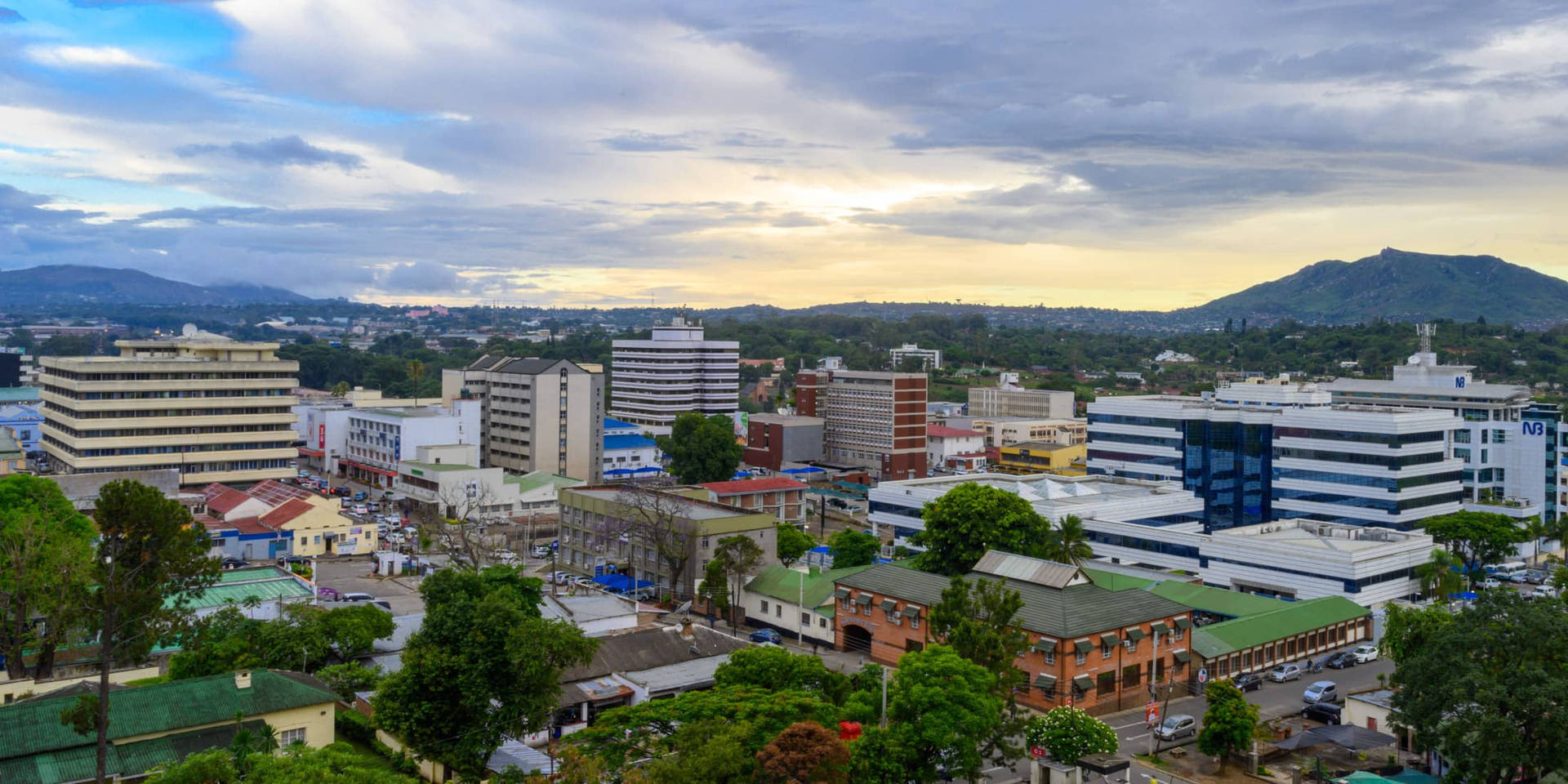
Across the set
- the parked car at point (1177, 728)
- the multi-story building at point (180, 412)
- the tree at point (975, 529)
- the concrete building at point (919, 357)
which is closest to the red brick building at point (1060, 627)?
the parked car at point (1177, 728)

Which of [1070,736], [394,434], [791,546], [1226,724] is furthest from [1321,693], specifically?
[394,434]

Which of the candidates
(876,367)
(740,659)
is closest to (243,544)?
(740,659)

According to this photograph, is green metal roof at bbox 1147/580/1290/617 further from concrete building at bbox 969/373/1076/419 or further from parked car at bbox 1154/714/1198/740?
concrete building at bbox 969/373/1076/419

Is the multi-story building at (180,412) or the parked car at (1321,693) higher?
the multi-story building at (180,412)

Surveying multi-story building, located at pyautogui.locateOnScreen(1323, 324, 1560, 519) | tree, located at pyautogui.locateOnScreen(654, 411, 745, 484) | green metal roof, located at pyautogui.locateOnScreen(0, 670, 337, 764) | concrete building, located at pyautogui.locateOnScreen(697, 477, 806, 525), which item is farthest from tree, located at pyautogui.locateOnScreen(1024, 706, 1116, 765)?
tree, located at pyautogui.locateOnScreen(654, 411, 745, 484)

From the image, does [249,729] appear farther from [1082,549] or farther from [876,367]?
[876,367]

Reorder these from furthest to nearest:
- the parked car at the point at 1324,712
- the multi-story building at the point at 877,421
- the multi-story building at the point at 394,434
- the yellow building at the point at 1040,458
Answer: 1. the yellow building at the point at 1040,458
2. the multi-story building at the point at 877,421
3. the multi-story building at the point at 394,434
4. the parked car at the point at 1324,712

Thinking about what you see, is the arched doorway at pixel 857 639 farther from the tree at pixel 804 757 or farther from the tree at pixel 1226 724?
the tree at pixel 804 757
